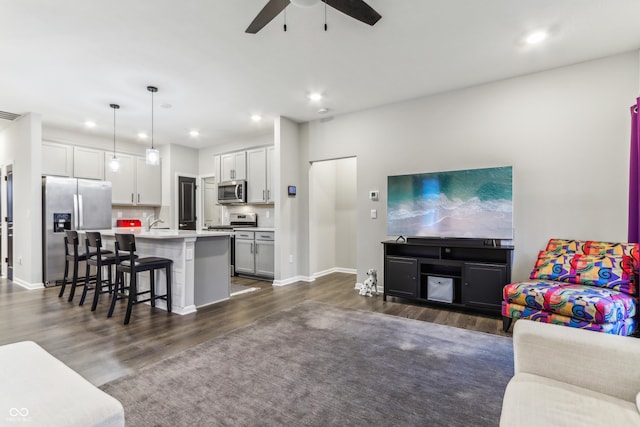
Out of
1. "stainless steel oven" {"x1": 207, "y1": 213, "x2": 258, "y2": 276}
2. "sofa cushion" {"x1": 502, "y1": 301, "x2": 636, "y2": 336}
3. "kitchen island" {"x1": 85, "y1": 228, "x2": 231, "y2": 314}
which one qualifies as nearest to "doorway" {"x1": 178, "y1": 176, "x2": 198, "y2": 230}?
"stainless steel oven" {"x1": 207, "y1": 213, "x2": 258, "y2": 276}

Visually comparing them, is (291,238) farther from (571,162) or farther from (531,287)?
(571,162)

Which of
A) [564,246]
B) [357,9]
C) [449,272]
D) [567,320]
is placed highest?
[357,9]

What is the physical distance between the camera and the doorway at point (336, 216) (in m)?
5.89

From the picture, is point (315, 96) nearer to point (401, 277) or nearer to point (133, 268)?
point (401, 277)

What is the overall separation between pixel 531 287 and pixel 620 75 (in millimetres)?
2371

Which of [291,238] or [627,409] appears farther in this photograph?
[291,238]

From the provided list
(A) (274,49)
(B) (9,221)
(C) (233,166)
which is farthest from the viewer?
(C) (233,166)

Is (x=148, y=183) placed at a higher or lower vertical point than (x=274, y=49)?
lower

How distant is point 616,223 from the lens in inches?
125

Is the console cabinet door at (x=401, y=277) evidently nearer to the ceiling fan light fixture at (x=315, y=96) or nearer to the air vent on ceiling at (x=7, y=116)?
the ceiling fan light fixture at (x=315, y=96)

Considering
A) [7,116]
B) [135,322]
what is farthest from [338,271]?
[7,116]

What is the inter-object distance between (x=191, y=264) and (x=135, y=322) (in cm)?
80

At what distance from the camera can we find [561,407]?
1.15 metres

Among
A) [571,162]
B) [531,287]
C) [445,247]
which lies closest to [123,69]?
[445,247]
